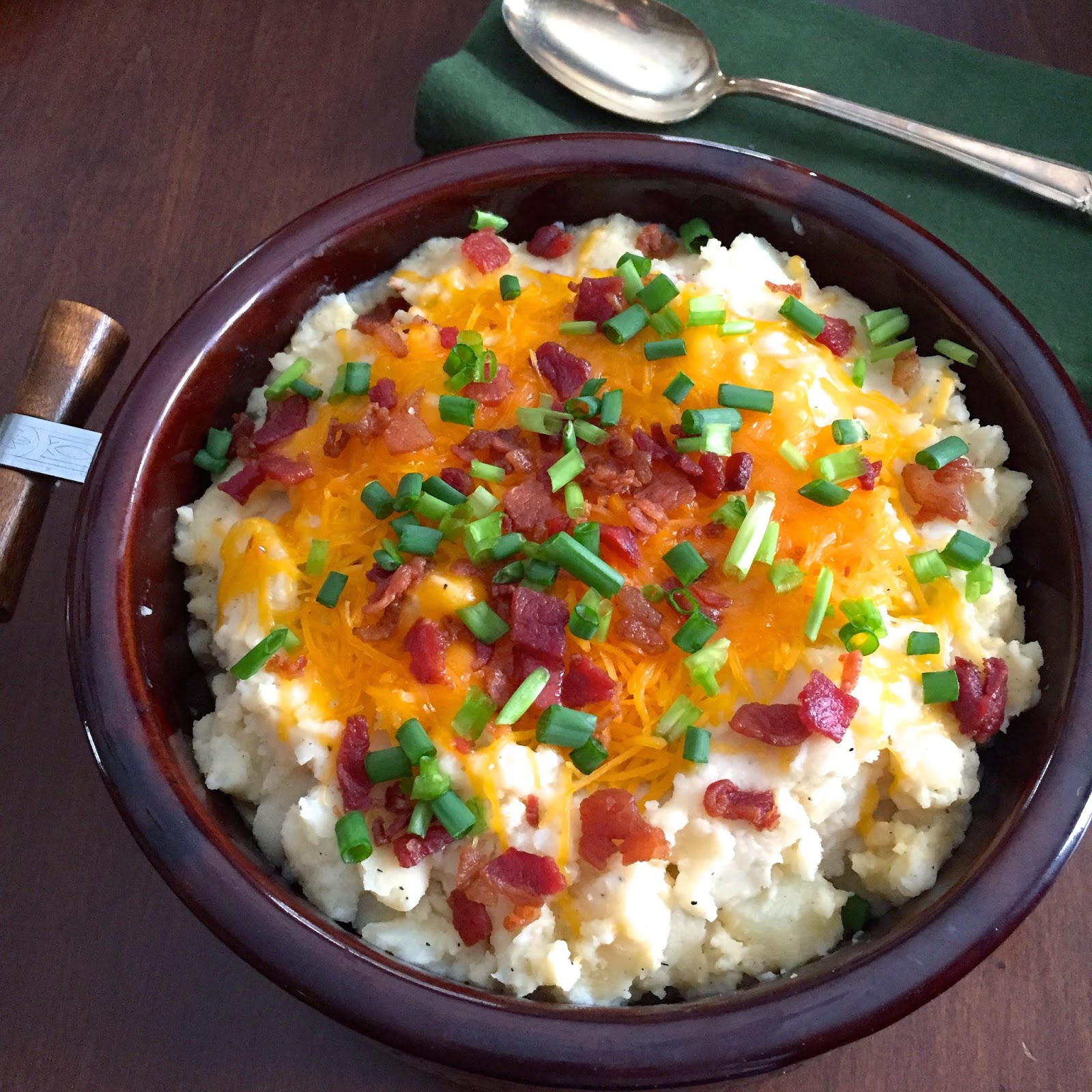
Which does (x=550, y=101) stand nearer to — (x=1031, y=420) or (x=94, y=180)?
Answer: (x=94, y=180)

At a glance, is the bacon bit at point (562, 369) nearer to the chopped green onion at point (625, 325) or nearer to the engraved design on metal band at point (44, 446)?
the chopped green onion at point (625, 325)

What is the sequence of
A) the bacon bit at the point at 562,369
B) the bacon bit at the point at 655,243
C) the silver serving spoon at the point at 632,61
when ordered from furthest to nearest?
the silver serving spoon at the point at 632,61 → the bacon bit at the point at 655,243 → the bacon bit at the point at 562,369

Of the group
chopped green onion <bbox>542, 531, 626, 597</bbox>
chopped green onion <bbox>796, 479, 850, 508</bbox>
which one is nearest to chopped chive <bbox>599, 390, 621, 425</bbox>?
chopped green onion <bbox>542, 531, 626, 597</bbox>

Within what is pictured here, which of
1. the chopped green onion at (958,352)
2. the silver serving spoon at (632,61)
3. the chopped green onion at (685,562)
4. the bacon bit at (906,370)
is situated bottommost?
the chopped green onion at (685,562)

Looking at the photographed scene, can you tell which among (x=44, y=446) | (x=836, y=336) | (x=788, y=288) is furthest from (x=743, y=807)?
(x=44, y=446)

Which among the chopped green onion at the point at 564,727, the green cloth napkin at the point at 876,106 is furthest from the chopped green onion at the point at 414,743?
the green cloth napkin at the point at 876,106

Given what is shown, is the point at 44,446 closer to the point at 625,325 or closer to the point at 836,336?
the point at 625,325

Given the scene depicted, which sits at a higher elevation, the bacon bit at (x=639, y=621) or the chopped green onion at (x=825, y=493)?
the chopped green onion at (x=825, y=493)

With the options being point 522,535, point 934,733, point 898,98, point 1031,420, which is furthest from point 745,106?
point 934,733

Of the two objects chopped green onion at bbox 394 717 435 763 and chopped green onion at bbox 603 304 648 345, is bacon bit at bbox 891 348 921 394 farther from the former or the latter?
chopped green onion at bbox 394 717 435 763
